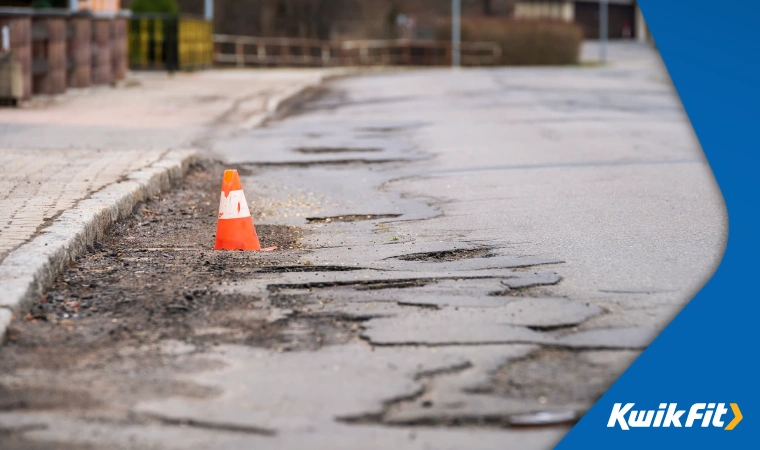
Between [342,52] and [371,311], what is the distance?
1526 inches

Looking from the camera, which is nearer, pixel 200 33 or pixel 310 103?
pixel 310 103

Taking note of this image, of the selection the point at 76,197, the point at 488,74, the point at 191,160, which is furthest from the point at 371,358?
the point at 488,74

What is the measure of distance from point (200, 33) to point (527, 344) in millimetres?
26166

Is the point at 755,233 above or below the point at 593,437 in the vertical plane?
above

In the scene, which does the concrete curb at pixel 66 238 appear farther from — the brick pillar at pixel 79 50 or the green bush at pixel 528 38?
the green bush at pixel 528 38

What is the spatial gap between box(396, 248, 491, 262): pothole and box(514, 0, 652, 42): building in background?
66.9 metres

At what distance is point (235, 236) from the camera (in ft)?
20.1

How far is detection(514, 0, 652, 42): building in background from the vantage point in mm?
71562

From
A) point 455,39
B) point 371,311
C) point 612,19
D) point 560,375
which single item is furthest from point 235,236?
point 612,19

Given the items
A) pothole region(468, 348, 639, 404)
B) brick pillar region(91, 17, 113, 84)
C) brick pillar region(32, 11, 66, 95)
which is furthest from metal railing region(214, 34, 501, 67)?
pothole region(468, 348, 639, 404)

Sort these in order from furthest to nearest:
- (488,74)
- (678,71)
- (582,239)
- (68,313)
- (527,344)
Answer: (488,74)
(582,239)
(68,313)
(527,344)
(678,71)

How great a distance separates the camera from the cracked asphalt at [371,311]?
345 cm

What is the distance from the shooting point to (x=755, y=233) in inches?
158

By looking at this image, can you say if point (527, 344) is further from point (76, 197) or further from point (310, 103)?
point (310, 103)
